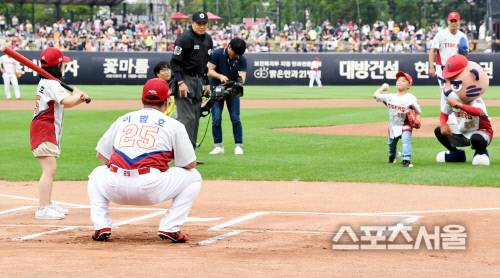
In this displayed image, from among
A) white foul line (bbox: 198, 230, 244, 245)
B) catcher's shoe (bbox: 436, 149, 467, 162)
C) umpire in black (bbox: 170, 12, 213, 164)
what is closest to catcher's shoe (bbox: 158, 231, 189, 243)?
white foul line (bbox: 198, 230, 244, 245)

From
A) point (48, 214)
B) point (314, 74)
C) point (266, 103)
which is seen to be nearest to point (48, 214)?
point (48, 214)

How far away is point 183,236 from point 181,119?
4.99 metres

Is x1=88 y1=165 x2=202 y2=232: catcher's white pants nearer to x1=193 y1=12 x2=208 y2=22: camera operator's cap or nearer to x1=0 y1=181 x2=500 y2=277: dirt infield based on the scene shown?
x1=0 y1=181 x2=500 y2=277: dirt infield

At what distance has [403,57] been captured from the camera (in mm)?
38156

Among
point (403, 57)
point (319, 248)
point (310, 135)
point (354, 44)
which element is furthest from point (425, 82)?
point (319, 248)

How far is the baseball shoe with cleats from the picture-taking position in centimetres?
659

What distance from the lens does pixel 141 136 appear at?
5.32 m

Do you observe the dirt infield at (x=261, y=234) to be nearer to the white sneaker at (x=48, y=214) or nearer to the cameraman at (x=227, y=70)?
the white sneaker at (x=48, y=214)

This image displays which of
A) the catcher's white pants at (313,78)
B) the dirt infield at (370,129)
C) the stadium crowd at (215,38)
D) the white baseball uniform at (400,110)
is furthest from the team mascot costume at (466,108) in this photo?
the stadium crowd at (215,38)

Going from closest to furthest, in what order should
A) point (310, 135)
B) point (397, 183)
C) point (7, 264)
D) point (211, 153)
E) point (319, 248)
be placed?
point (7, 264)
point (319, 248)
point (397, 183)
point (211, 153)
point (310, 135)

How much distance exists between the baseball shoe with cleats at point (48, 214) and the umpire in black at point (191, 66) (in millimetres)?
3807

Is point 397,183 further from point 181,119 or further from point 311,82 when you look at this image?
point 311,82

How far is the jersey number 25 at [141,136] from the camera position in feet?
17.4

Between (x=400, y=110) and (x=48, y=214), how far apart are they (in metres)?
5.66
